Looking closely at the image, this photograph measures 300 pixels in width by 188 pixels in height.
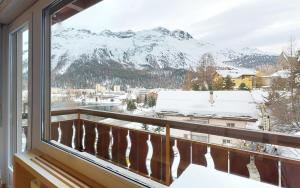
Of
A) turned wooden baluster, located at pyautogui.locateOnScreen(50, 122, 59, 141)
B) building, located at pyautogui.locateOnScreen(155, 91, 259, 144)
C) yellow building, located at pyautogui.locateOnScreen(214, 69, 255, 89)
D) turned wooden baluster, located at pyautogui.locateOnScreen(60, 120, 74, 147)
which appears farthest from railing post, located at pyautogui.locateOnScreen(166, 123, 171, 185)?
turned wooden baluster, located at pyautogui.locateOnScreen(50, 122, 59, 141)

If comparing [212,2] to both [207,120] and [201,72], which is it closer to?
[201,72]

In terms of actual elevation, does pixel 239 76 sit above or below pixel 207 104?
above

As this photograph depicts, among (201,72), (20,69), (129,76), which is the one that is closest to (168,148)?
(129,76)

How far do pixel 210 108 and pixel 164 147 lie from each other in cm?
58

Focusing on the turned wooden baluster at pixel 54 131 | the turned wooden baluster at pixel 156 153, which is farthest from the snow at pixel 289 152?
the turned wooden baluster at pixel 54 131

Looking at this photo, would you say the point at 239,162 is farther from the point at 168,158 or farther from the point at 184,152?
the point at 168,158

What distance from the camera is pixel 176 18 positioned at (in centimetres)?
106

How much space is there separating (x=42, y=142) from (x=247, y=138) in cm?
145

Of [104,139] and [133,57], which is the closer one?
[133,57]

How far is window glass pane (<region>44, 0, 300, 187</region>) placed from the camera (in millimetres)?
756

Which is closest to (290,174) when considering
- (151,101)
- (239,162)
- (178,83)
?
(239,162)

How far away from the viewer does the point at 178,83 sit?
3.44 ft

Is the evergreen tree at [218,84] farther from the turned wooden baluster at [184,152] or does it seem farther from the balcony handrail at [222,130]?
the turned wooden baluster at [184,152]

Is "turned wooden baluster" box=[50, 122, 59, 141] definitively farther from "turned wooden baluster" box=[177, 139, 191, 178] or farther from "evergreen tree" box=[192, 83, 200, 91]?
"evergreen tree" box=[192, 83, 200, 91]
